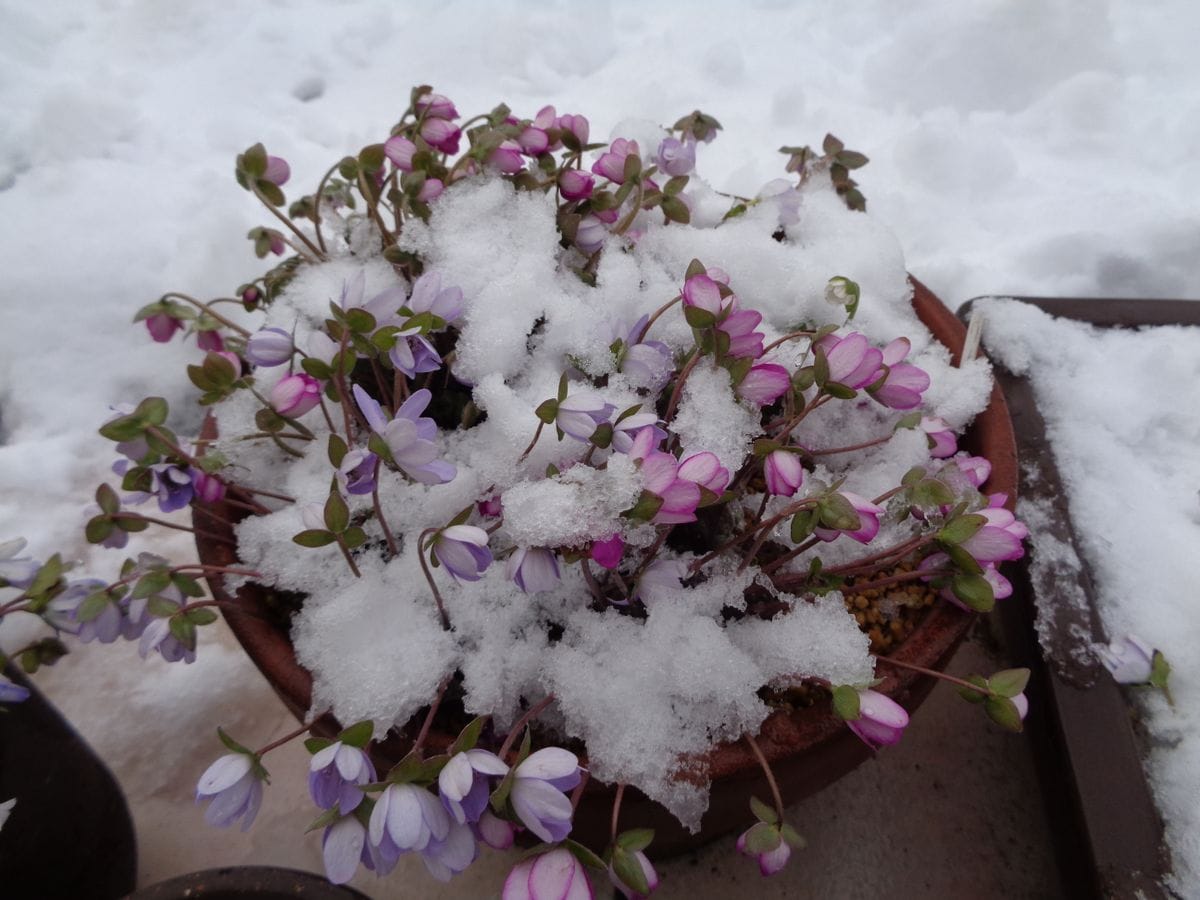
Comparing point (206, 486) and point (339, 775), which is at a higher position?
point (206, 486)

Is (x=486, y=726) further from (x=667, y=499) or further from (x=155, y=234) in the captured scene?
(x=155, y=234)

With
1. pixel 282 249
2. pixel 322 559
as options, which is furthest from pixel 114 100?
pixel 322 559

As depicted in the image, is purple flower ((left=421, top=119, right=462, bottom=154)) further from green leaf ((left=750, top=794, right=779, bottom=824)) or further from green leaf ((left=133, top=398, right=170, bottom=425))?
green leaf ((left=750, top=794, right=779, bottom=824))

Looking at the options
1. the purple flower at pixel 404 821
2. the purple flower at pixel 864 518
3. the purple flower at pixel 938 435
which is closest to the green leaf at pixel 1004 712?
the purple flower at pixel 864 518

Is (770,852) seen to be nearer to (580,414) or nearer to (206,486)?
(580,414)

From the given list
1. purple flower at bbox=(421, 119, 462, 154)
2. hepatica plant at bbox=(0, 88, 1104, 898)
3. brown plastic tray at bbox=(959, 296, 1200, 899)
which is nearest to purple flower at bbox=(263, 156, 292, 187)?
hepatica plant at bbox=(0, 88, 1104, 898)

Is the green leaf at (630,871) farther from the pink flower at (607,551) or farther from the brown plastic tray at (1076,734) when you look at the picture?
the brown plastic tray at (1076,734)

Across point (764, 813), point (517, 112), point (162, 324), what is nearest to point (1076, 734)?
point (764, 813)

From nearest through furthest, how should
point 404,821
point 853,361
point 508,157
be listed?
point 404,821 → point 853,361 → point 508,157
